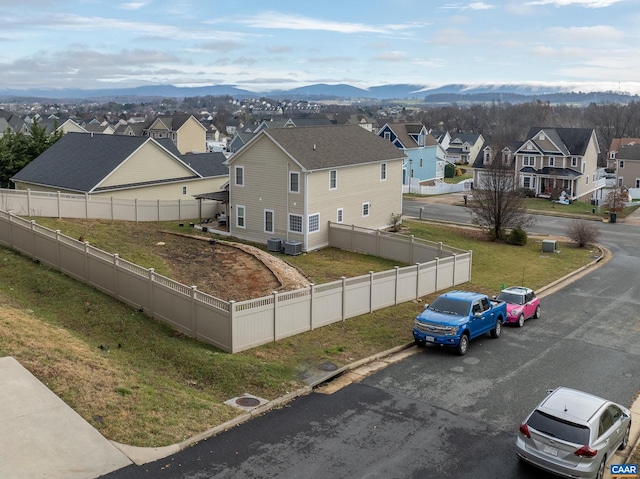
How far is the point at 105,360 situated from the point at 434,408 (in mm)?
8968

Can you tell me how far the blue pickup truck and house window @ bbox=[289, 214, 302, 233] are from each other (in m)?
17.4

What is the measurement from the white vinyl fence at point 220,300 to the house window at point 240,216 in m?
16.7

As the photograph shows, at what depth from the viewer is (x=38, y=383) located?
15641 millimetres

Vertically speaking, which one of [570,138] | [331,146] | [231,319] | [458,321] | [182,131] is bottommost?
[458,321]

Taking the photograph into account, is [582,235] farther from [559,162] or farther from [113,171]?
[113,171]

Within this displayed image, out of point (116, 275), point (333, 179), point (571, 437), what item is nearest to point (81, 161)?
point (333, 179)

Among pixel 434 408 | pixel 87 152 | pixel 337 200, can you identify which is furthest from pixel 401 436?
pixel 87 152

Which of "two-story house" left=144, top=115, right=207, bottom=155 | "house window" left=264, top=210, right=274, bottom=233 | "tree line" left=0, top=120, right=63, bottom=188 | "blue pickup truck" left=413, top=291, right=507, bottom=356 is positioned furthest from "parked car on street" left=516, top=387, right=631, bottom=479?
"two-story house" left=144, top=115, right=207, bottom=155

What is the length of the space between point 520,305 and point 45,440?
1901 centimetres

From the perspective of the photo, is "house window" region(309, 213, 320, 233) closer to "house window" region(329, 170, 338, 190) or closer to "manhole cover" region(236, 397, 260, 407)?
"house window" region(329, 170, 338, 190)

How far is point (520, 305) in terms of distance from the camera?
26.2 metres

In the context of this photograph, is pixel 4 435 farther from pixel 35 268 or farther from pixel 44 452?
pixel 35 268

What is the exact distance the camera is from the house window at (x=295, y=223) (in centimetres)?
3984

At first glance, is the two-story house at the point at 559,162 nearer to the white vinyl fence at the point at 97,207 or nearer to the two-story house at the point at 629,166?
the two-story house at the point at 629,166
